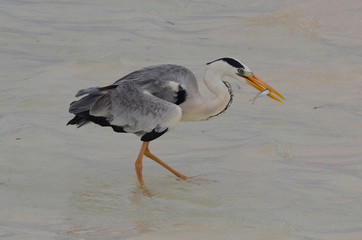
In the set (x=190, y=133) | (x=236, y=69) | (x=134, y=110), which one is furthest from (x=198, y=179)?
(x=190, y=133)

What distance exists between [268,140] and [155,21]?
584 centimetres

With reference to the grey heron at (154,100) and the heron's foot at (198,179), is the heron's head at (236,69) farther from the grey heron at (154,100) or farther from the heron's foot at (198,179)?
the heron's foot at (198,179)

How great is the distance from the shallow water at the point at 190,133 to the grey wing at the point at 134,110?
0.57 m

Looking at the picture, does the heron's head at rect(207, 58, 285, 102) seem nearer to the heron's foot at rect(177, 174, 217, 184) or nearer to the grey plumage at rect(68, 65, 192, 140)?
the grey plumage at rect(68, 65, 192, 140)

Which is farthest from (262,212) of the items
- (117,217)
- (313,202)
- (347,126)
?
(347,126)

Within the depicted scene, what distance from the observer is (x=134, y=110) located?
29.3ft

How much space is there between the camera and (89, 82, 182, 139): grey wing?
343 inches

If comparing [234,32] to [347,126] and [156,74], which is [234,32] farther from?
[156,74]

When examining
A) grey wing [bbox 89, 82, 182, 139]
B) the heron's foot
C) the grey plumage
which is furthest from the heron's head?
the heron's foot

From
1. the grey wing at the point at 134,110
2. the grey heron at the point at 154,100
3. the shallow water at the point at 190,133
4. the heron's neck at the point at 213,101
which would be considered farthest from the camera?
the heron's neck at the point at 213,101

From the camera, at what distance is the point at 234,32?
15.2 meters

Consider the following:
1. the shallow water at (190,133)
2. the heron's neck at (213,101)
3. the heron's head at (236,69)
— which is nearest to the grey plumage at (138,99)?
the heron's neck at (213,101)

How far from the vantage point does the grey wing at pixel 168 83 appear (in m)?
8.86

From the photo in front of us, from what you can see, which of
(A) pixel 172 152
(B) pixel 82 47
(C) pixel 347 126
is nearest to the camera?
(A) pixel 172 152
